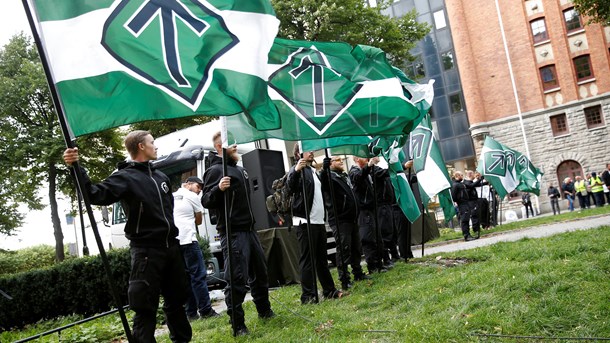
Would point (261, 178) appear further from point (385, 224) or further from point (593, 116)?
point (593, 116)

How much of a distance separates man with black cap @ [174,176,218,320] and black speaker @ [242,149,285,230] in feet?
14.4

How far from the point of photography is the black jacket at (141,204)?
15.8ft

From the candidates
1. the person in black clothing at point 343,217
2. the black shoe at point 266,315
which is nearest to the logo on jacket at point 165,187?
the black shoe at point 266,315

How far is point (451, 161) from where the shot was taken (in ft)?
142

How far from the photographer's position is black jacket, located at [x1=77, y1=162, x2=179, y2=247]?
481 centimetres

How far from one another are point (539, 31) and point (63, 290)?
36593 millimetres

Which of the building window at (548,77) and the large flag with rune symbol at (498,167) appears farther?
the building window at (548,77)

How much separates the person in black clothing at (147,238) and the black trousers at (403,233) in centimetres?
687

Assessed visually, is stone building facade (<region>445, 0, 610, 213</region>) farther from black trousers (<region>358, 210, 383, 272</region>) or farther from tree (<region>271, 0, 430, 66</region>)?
black trousers (<region>358, 210, 383, 272</region>)

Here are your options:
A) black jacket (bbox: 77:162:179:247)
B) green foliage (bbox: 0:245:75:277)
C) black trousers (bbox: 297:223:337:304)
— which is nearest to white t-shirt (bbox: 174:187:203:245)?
black trousers (bbox: 297:223:337:304)

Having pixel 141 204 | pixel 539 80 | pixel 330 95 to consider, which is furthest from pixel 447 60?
pixel 141 204

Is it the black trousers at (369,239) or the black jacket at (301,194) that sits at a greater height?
the black jacket at (301,194)

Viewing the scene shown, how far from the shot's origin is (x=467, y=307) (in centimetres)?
532

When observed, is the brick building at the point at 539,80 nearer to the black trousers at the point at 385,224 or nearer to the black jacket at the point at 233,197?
the black trousers at the point at 385,224
